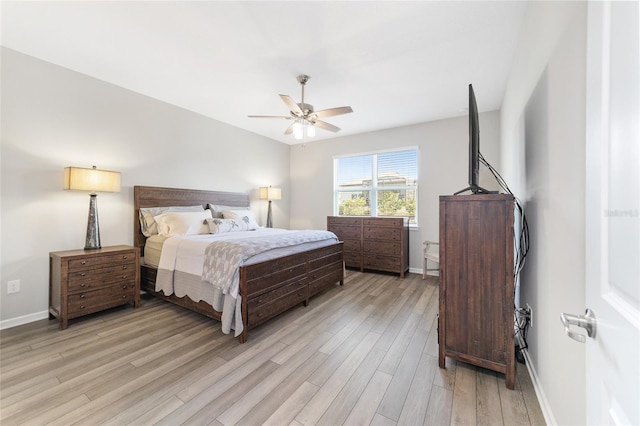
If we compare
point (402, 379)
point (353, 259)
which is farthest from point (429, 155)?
point (402, 379)

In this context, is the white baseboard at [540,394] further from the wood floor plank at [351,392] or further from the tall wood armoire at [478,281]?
the wood floor plank at [351,392]

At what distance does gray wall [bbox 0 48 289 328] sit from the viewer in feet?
7.99

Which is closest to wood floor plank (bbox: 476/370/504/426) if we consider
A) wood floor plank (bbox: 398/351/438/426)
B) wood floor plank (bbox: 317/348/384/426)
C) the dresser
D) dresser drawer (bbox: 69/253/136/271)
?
wood floor plank (bbox: 398/351/438/426)

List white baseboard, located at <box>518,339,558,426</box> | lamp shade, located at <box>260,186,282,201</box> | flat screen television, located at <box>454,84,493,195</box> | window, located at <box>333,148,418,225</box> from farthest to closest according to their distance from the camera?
lamp shade, located at <box>260,186,282,201</box>
window, located at <box>333,148,418,225</box>
flat screen television, located at <box>454,84,493,195</box>
white baseboard, located at <box>518,339,558,426</box>

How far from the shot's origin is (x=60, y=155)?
2.73 metres

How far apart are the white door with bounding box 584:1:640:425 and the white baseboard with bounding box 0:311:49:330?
4053 millimetres

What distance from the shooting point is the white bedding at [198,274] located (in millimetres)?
2188

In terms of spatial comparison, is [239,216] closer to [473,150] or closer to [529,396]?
[473,150]

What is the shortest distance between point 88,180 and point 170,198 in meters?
1.12

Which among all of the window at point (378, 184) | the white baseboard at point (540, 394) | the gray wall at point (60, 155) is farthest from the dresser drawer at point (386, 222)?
the gray wall at point (60, 155)

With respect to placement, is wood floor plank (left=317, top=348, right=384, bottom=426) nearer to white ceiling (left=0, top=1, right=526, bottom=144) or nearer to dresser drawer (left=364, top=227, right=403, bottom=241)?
dresser drawer (left=364, top=227, right=403, bottom=241)

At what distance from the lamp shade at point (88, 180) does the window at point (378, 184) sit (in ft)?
12.3

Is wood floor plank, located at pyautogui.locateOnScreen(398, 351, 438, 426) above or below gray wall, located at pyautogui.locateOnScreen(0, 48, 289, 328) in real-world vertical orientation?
below

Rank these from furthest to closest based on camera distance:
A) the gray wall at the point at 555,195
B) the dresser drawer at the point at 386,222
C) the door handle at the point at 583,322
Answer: the dresser drawer at the point at 386,222 → the gray wall at the point at 555,195 → the door handle at the point at 583,322
